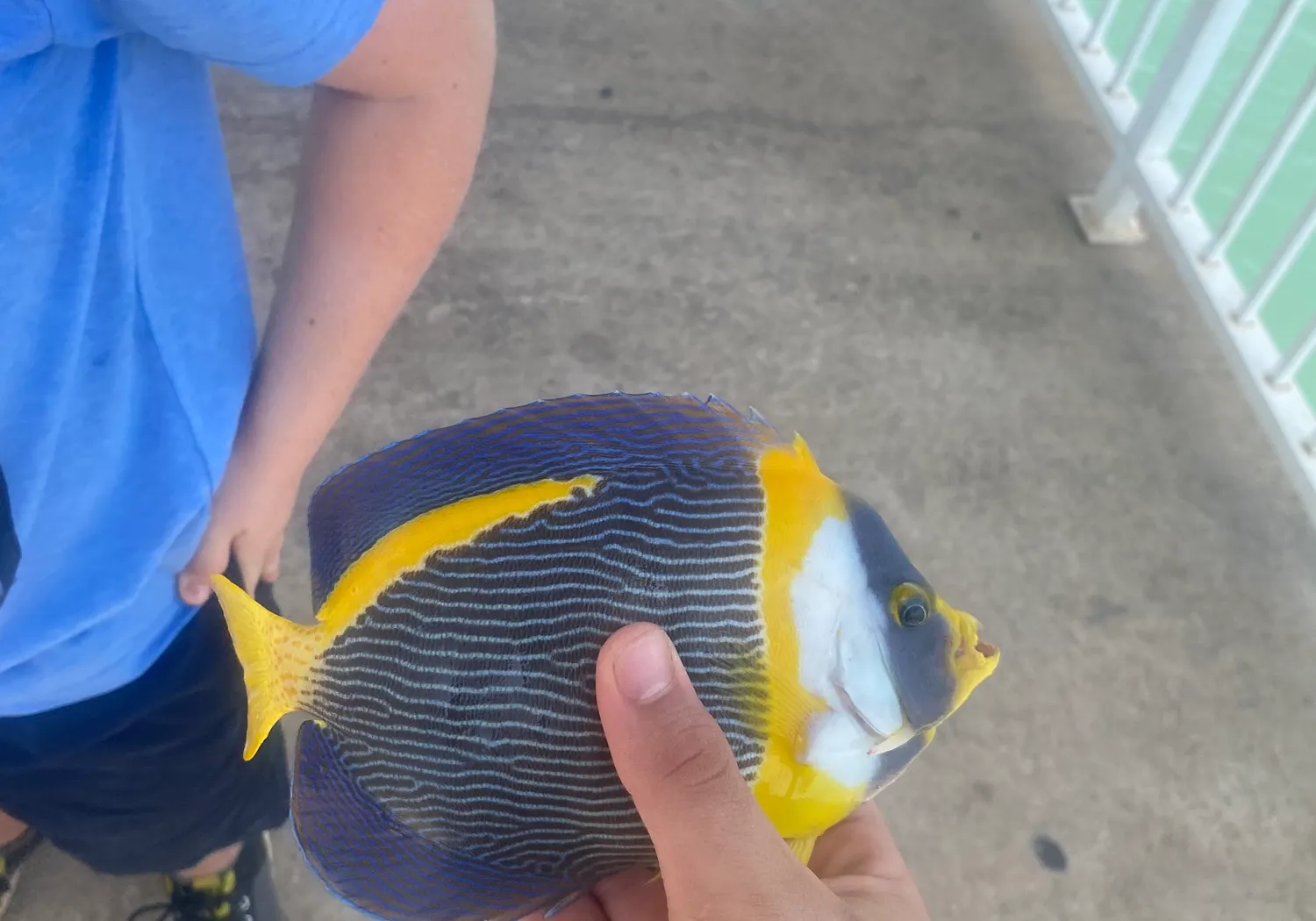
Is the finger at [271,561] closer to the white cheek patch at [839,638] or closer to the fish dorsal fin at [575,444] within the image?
the fish dorsal fin at [575,444]

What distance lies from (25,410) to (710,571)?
1.42 ft

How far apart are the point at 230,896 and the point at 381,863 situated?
66 cm

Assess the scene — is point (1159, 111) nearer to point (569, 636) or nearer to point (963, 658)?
point (963, 658)

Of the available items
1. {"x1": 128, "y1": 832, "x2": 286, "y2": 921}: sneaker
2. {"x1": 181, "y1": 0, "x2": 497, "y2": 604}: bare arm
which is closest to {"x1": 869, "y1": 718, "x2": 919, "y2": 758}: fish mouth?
{"x1": 181, "y1": 0, "x2": 497, "y2": 604}: bare arm

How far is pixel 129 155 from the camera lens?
22.8 inches

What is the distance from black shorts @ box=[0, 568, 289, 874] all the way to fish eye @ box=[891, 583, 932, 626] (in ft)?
1.91

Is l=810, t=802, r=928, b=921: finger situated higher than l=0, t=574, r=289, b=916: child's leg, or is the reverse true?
l=810, t=802, r=928, b=921: finger

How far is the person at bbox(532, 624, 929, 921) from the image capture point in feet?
1.68

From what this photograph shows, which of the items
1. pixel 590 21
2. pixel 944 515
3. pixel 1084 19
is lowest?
pixel 944 515

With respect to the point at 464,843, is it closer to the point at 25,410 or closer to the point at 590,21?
the point at 25,410

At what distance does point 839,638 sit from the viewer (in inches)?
21.3

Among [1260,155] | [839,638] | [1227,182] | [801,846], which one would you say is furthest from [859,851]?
[1227,182]

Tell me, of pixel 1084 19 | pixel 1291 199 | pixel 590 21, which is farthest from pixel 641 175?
pixel 1291 199

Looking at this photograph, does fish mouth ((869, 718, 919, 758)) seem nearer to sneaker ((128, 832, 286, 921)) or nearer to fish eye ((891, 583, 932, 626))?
fish eye ((891, 583, 932, 626))
